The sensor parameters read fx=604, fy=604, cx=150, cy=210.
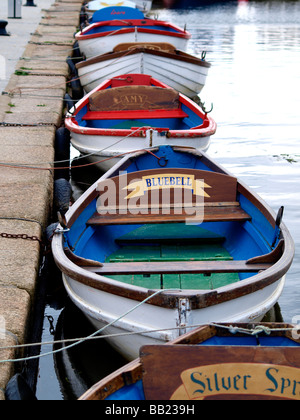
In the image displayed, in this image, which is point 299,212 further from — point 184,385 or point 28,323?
point 184,385

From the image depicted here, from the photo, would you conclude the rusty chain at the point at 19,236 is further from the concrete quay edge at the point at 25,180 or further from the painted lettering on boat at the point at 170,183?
the painted lettering on boat at the point at 170,183

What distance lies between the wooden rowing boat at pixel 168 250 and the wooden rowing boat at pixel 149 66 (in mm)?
4886

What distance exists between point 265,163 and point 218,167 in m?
3.64

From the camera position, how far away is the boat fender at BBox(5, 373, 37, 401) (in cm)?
332

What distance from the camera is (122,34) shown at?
13.3 meters

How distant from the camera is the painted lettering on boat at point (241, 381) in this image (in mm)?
2998

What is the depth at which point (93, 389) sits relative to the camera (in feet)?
9.39

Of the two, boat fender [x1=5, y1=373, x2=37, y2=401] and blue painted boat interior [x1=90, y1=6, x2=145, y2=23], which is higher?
blue painted boat interior [x1=90, y1=6, x2=145, y2=23]

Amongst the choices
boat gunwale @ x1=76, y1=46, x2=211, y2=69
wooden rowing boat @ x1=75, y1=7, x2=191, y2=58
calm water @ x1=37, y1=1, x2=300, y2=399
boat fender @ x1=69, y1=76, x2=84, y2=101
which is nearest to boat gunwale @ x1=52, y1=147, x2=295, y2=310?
calm water @ x1=37, y1=1, x2=300, y2=399

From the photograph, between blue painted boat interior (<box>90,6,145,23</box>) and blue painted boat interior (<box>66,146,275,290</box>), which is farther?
blue painted boat interior (<box>90,6,145,23</box>)

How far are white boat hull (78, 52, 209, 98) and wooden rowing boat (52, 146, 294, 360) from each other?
4923mm

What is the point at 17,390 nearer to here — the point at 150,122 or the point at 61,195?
the point at 61,195

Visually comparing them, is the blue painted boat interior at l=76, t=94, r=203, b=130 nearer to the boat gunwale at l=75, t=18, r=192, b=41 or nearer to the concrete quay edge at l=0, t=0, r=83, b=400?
the concrete quay edge at l=0, t=0, r=83, b=400

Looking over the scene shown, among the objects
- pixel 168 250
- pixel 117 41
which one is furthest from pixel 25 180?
pixel 117 41
